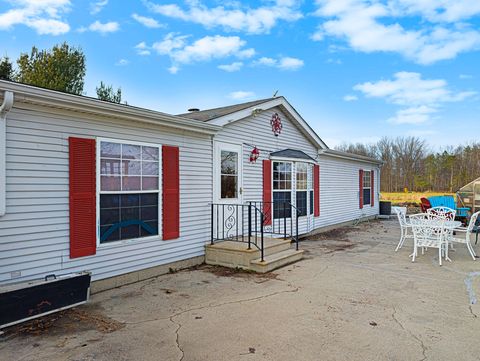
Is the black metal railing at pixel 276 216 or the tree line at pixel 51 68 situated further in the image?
the tree line at pixel 51 68

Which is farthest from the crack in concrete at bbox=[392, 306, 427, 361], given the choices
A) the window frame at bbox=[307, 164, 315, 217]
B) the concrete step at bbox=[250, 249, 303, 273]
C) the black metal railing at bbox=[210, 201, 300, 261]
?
the window frame at bbox=[307, 164, 315, 217]

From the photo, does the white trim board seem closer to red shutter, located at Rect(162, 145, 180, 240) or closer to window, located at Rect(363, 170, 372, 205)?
red shutter, located at Rect(162, 145, 180, 240)

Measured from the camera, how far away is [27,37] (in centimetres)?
1764

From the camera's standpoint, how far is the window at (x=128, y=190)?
4824mm

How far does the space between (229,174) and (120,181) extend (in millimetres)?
2710

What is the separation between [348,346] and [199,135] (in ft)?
14.9

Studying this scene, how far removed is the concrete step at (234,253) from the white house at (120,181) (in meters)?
0.25

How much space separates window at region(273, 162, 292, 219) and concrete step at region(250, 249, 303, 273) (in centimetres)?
171

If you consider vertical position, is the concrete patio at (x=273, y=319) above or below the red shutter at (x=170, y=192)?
below

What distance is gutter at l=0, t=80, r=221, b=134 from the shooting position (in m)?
3.83

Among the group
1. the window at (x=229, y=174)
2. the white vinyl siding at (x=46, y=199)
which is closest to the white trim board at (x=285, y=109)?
the window at (x=229, y=174)

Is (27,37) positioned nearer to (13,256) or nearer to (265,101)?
(265,101)

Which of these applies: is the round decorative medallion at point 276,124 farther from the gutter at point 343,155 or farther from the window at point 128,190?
the window at point 128,190

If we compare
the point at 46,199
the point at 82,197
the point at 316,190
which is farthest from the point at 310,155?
the point at 46,199
